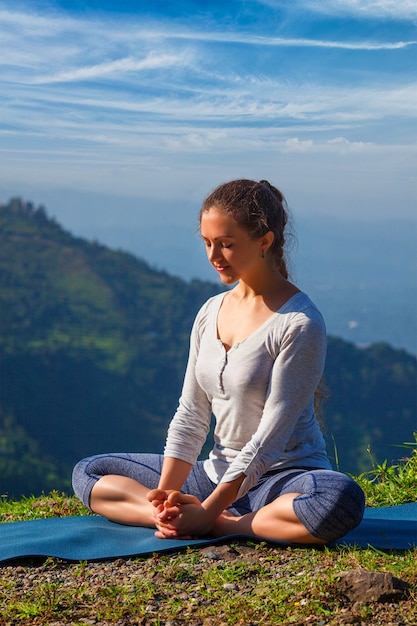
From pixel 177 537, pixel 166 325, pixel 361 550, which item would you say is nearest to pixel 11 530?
pixel 177 537

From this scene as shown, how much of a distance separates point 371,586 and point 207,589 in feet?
1.67

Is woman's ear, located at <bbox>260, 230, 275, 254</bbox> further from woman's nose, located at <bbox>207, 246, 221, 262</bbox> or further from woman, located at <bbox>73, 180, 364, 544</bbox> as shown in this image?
woman's nose, located at <bbox>207, 246, 221, 262</bbox>

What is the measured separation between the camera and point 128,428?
15430 mm

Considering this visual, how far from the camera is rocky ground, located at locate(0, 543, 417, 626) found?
7.65 ft

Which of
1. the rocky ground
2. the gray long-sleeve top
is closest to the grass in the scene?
the rocky ground

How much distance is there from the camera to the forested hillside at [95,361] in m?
15.0

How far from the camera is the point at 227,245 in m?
3.03

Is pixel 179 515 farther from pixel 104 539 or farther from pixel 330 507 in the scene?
pixel 330 507

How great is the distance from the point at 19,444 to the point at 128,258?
5.18 meters

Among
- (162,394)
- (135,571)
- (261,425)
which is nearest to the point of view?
(135,571)

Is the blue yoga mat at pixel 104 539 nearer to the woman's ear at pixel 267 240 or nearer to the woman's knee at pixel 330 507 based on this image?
the woman's knee at pixel 330 507

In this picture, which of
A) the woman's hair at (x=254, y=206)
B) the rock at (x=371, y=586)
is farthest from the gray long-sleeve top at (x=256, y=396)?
the rock at (x=371, y=586)

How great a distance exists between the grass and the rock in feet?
0.07

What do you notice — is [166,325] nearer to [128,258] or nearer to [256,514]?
[128,258]
